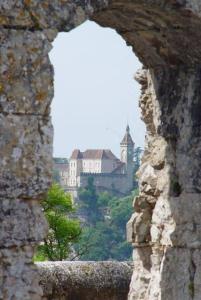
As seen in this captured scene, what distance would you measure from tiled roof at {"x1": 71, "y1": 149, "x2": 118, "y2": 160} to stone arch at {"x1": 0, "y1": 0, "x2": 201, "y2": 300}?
15534cm

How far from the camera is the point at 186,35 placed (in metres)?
11.6

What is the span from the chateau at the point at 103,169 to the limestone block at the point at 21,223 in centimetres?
14255

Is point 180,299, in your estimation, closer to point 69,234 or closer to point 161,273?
point 161,273

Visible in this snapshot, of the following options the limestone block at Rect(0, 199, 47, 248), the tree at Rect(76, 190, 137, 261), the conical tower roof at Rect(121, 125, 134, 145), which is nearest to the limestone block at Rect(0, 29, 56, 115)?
the limestone block at Rect(0, 199, 47, 248)

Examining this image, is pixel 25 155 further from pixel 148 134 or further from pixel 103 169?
pixel 103 169

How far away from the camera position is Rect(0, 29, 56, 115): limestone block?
940 centimetres

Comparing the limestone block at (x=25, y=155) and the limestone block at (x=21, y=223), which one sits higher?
the limestone block at (x=25, y=155)

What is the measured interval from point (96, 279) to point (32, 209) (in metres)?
3.74

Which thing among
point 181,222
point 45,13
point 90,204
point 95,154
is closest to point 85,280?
point 181,222

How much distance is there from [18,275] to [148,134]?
3.64m

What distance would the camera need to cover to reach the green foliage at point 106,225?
10488 cm

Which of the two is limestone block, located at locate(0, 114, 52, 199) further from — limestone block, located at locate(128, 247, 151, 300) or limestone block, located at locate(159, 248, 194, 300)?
limestone block, located at locate(128, 247, 151, 300)

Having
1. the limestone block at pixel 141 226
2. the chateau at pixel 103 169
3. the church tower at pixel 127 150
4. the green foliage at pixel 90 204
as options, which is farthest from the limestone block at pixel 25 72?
the church tower at pixel 127 150

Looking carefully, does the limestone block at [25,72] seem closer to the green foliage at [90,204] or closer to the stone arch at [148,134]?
the stone arch at [148,134]
